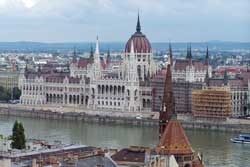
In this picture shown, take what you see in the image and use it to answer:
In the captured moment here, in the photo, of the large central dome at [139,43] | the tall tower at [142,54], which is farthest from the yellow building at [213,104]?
the large central dome at [139,43]

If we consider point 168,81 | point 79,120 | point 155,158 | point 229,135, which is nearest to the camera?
point 155,158

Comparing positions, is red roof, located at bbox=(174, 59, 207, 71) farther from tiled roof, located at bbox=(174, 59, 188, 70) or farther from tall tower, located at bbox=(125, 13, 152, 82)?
tall tower, located at bbox=(125, 13, 152, 82)

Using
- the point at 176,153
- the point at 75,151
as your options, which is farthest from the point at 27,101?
the point at 176,153

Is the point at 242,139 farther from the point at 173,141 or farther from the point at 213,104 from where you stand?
the point at 173,141

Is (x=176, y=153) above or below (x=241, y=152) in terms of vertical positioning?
above

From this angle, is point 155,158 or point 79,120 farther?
point 79,120

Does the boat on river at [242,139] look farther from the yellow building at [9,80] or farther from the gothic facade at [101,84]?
the yellow building at [9,80]

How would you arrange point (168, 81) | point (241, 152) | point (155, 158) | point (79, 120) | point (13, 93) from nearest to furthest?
point (155, 158), point (168, 81), point (241, 152), point (79, 120), point (13, 93)

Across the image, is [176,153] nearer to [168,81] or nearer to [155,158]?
[155,158]
